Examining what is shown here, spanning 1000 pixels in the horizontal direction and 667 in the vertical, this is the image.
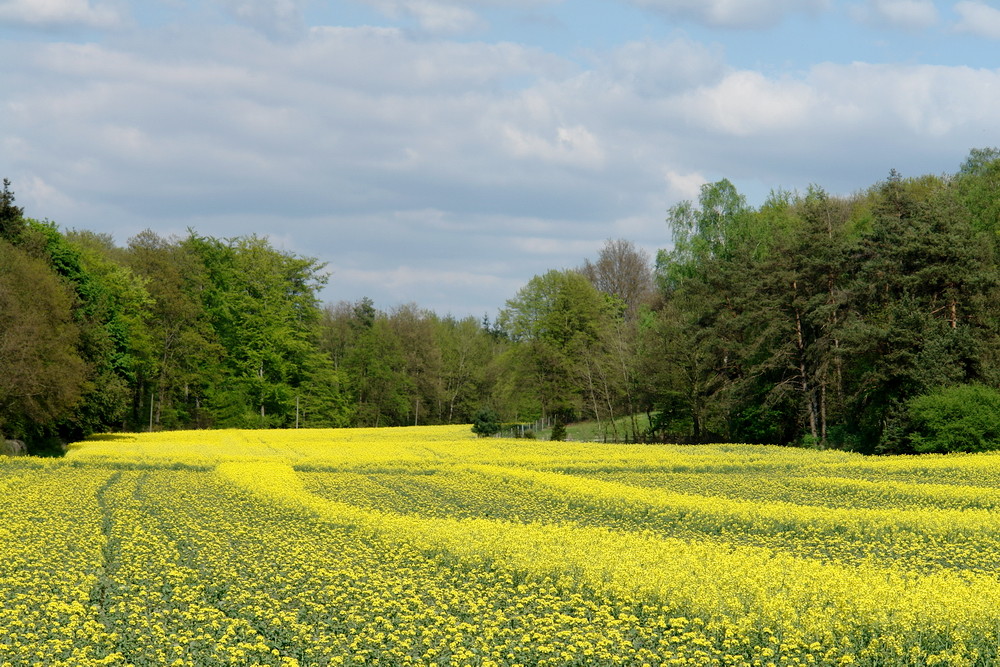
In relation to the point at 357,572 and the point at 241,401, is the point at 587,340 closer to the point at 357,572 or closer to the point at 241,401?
the point at 241,401

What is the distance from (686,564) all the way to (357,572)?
5041mm

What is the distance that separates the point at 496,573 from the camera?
15.2 metres

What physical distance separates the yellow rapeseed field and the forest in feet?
49.6

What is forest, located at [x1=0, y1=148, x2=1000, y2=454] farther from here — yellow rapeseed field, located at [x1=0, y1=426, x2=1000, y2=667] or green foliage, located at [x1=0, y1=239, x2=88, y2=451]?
yellow rapeseed field, located at [x1=0, y1=426, x2=1000, y2=667]

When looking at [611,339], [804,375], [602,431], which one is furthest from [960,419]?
[602,431]

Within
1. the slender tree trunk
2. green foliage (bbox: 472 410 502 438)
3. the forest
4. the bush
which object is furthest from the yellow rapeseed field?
green foliage (bbox: 472 410 502 438)

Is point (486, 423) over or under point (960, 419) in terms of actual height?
under

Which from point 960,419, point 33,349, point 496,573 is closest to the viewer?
point 496,573

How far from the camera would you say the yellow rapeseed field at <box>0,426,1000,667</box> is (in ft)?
34.7

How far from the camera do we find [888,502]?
1085 inches

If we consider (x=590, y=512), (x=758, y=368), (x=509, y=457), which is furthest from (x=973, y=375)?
(x=590, y=512)

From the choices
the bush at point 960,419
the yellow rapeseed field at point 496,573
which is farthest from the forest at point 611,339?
the yellow rapeseed field at point 496,573

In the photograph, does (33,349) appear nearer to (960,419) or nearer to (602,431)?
(960,419)

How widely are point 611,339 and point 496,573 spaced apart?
177 feet
